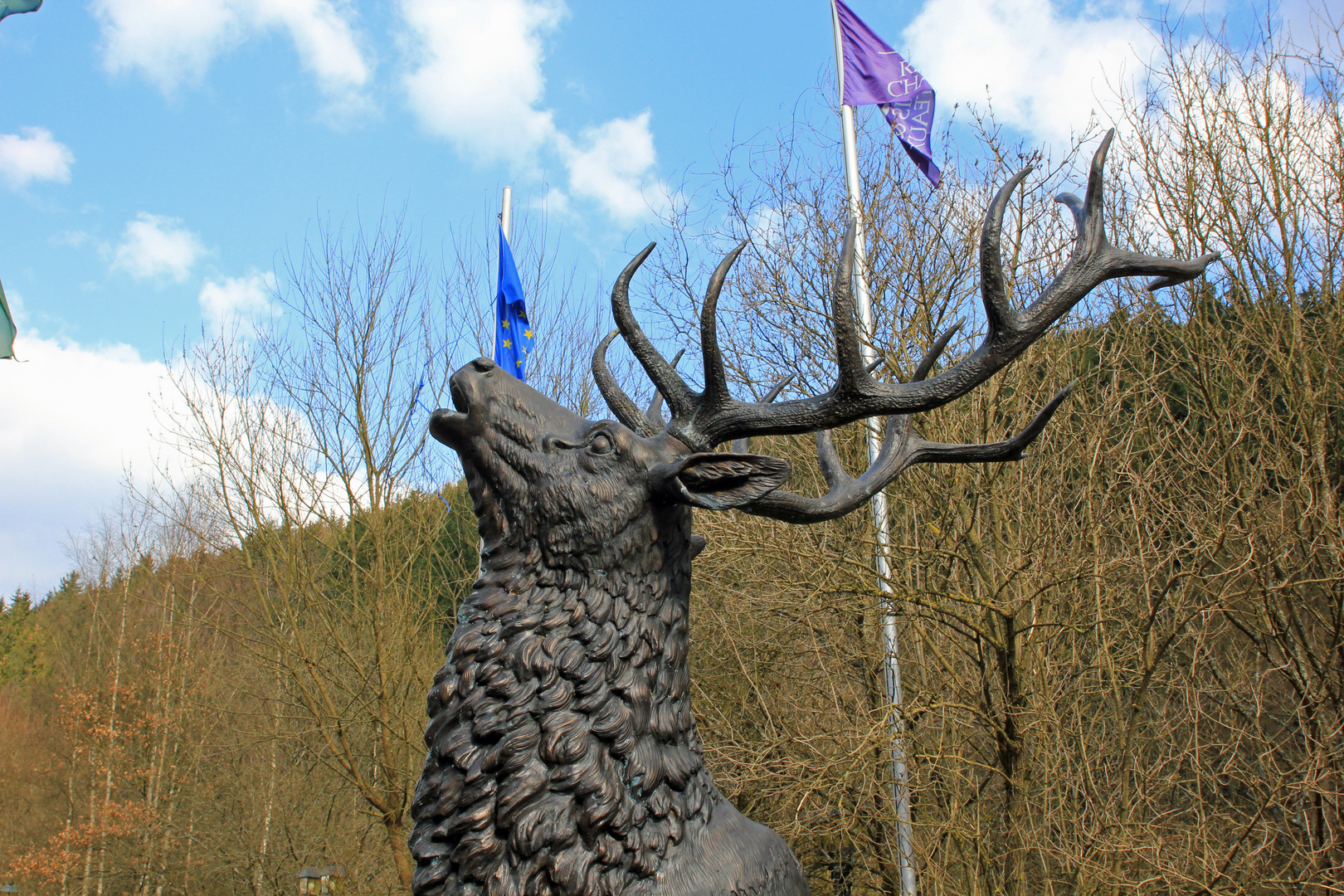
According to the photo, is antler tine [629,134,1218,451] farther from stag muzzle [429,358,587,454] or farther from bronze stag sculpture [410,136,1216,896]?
stag muzzle [429,358,587,454]

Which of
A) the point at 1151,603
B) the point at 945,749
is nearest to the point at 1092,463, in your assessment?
the point at 1151,603

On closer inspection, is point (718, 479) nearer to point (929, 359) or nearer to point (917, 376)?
point (917, 376)

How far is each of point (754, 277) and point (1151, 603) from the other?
4559 millimetres

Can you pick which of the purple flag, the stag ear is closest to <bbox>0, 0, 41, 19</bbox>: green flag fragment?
the purple flag

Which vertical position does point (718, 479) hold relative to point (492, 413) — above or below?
below

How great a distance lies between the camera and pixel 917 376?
2670 millimetres

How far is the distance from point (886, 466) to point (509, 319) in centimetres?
697

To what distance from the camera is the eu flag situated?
8797mm

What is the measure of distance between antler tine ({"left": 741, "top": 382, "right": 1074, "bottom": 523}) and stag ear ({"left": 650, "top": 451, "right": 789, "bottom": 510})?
0.05 metres

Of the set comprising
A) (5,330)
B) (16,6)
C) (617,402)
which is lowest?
(617,402)

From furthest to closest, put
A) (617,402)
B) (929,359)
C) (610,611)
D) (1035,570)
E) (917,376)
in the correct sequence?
1. (1035,570)
2. (617,402)
3. (929,359)
4. (917,376)
5. (610,611)

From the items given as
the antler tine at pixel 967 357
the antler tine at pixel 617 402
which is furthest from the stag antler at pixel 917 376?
the antler tine at pixel 617 402

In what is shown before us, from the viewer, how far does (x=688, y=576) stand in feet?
8.55

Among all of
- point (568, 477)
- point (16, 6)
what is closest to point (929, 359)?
point (568, 477)
